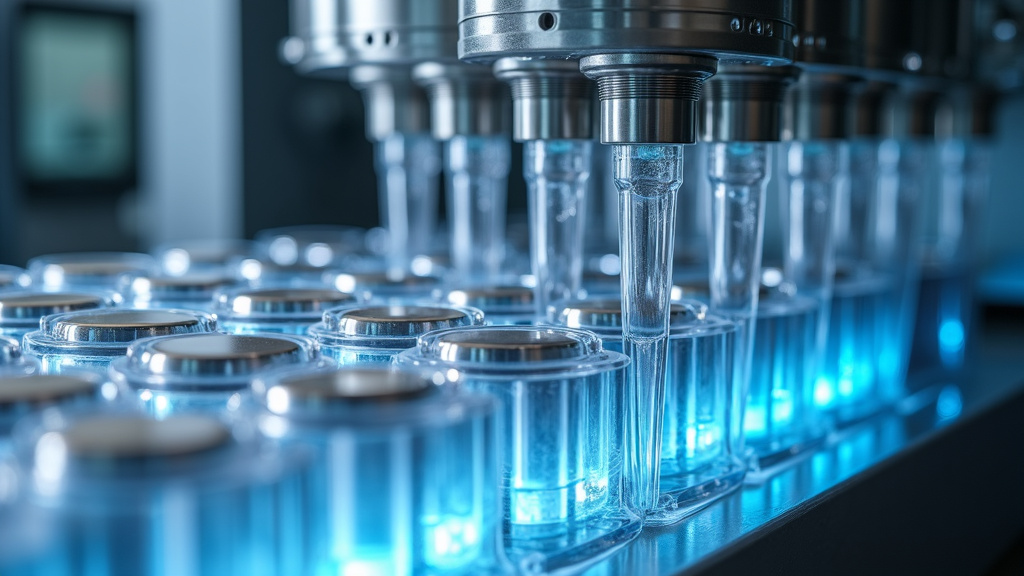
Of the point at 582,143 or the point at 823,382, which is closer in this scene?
the point at 582,143

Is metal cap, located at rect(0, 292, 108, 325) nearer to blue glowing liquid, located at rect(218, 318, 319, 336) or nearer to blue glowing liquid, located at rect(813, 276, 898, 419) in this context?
blue glowing liquid, located at rect(218, 318, 319, 336)

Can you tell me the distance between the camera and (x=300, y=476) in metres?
0.46

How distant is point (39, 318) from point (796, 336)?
0.55 m

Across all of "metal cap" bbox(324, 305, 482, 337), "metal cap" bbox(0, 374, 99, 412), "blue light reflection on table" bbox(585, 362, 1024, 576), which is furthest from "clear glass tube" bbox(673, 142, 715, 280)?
"metal cap" bbox(0, 374, 99, 412)

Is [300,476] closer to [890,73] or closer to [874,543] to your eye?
[874,543]

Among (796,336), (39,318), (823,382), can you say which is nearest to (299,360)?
(39,318)

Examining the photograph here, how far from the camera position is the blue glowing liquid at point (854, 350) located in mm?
961

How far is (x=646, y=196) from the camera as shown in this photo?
24.2 inches

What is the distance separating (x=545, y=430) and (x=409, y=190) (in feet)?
2.64

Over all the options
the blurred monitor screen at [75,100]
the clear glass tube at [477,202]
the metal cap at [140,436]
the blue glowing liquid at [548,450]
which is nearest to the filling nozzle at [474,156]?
the clear glass tube at [477,202]

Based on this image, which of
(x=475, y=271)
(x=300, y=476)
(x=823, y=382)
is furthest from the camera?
(x=475, y=271)

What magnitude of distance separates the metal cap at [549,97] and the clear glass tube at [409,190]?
0.50 meters

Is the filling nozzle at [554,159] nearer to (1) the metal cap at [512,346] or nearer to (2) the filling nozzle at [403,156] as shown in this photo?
(1) the metal cap at [512,346]

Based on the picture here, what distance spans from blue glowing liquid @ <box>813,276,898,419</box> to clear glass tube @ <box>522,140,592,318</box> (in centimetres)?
25
